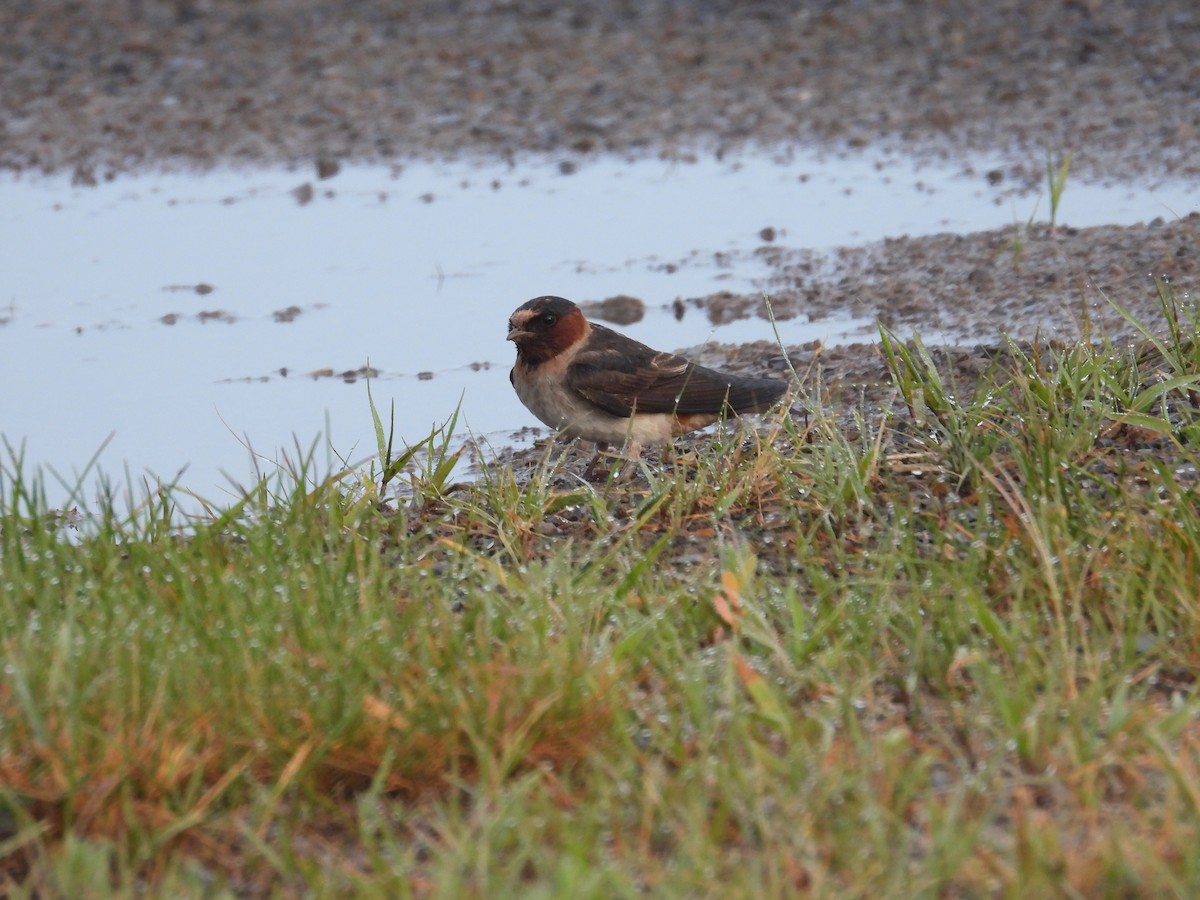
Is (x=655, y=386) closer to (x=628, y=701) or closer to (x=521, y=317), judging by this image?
(x=521, y=317)

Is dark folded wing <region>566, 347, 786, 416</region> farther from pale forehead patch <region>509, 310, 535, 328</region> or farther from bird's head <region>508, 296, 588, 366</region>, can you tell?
pale forehead patch <region>509, 310, 535, 328</region>

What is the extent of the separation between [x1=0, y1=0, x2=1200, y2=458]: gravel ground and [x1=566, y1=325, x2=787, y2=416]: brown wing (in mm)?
2497

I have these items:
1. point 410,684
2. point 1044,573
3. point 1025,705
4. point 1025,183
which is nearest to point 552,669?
point 410,684

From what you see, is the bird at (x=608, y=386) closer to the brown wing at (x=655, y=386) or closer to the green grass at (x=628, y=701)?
the brown wing at (x=655, y=386)

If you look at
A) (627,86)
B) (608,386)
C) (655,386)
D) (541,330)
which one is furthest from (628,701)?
(627,86)

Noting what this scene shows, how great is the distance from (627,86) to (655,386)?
7318 mm

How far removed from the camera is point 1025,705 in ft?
11.2

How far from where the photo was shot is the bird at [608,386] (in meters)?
5.99

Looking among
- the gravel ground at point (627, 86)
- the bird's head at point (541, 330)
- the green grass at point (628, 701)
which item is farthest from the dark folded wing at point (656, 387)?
the gravel ground at point (627, 86)

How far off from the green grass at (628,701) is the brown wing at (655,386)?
1.22 metres

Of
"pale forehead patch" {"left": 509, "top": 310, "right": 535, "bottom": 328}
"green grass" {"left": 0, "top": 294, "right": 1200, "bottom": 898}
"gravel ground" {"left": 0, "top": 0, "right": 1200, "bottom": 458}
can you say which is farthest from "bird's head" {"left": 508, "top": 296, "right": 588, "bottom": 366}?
"gravel ground" {"left": 0, "top": 0, "right": 1200, "bottom": 458}

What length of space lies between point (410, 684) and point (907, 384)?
2397mm

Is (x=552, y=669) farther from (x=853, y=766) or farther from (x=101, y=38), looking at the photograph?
(x=101, y=38)

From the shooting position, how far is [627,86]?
12977mm
